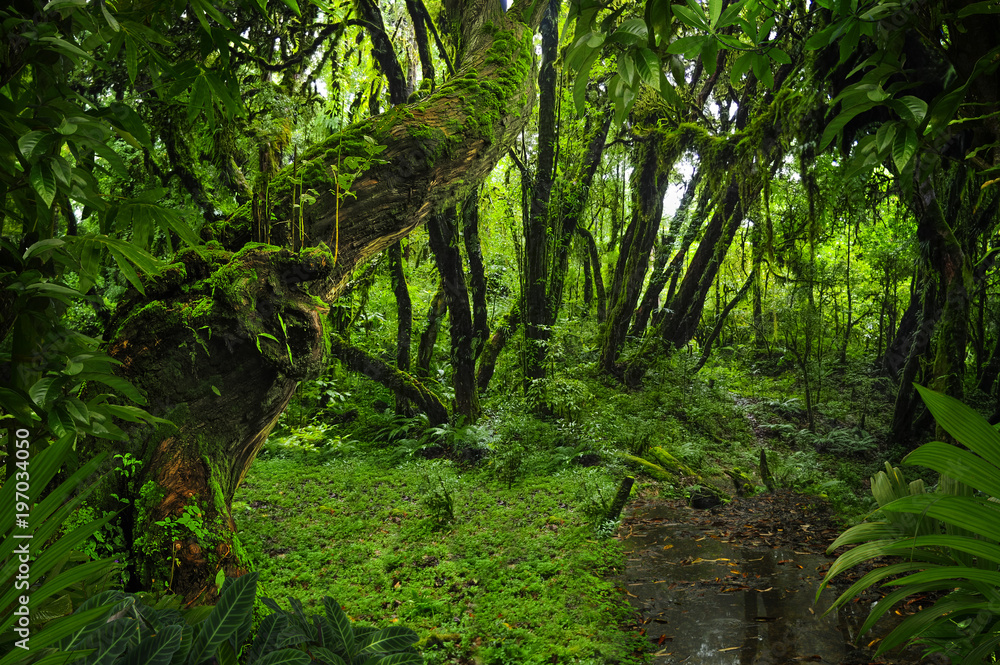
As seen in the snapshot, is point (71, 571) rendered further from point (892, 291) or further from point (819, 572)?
point (892, 291)

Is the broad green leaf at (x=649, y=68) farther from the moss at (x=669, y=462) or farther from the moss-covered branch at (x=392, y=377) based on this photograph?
the moss-covered branch at (x=392, y=377)

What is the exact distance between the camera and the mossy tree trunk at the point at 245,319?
2143 mm

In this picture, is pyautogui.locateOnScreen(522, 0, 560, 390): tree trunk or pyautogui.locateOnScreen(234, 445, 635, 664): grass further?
pyautogui.locateOnScreen(522, 0, 560, 390): tree trunk

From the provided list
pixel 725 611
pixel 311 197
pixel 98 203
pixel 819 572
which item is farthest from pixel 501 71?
pixel 819 572

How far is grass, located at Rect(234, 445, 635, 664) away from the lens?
9.98 feet

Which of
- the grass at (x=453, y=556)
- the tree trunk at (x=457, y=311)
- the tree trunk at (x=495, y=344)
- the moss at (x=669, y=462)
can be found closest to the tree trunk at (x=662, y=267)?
the tree trunk at (x=495, y=344)

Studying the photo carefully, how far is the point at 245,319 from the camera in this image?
2.47 m

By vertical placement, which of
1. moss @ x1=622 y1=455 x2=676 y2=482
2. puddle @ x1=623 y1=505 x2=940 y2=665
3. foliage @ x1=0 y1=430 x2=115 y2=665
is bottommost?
puddle @ x1=623 y1=505 x2=940 y2=665

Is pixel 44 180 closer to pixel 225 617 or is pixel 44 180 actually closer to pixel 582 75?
pixel 225 617

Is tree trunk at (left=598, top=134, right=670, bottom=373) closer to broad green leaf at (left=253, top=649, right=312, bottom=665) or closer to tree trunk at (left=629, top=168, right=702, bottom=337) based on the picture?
tree trunk at (left=629, top=168, right=702, bottom=337)

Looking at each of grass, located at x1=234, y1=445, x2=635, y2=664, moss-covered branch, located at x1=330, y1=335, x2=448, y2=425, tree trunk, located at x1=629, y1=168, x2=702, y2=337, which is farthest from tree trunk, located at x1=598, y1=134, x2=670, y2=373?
grass, located at x1=234, y1=445, x2=635, y2=664

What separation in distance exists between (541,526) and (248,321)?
3.23 meters

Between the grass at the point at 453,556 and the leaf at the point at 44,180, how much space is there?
6.66 feet

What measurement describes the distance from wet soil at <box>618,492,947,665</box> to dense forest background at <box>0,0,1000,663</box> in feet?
1.62
